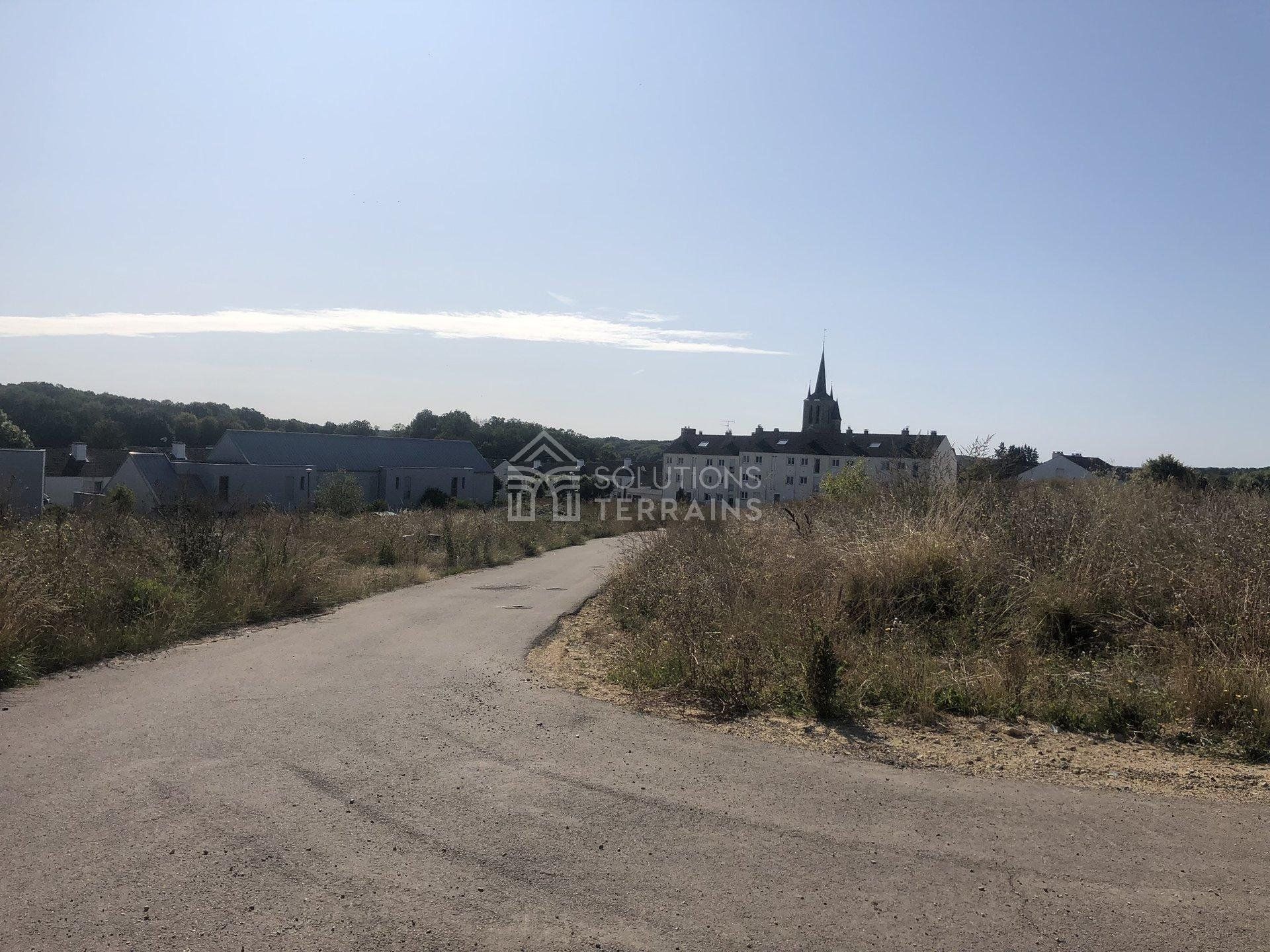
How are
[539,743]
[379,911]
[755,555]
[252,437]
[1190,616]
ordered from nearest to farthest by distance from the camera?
[379,911], [539,743], [1190,616], [755,555], [252,437]

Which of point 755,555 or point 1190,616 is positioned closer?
point 1190,616

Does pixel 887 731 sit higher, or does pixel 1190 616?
pixel 1190 616

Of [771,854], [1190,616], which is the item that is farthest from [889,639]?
[771,854]

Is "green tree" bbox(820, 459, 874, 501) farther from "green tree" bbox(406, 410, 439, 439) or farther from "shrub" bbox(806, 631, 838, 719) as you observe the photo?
"green tree" bbox(406, 410, 439, 439)

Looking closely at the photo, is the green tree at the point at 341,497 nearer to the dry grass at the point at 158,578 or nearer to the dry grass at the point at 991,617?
the dry grass at the point at 158,578

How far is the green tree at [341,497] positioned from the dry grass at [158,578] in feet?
62.7

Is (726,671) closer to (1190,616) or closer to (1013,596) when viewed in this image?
(1013,596)

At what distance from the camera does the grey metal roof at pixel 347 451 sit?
60344mm

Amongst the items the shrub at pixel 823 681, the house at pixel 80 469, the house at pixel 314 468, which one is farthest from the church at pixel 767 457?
the shrub at pixel 823 681

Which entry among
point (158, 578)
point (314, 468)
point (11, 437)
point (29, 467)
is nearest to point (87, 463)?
point (11, 437)

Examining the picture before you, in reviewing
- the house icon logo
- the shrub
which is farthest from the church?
the shrub

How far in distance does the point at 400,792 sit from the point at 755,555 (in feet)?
25.4

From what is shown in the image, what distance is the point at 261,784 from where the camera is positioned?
16.9 ft

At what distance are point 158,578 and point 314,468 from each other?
44505mm
